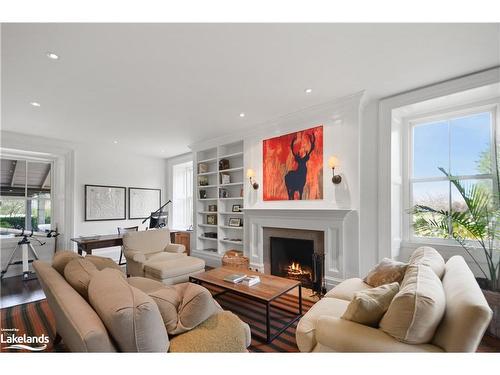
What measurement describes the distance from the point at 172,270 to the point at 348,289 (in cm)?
217

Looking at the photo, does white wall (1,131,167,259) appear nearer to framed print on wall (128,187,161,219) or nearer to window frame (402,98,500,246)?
framed print on wall (128,187,161,219)

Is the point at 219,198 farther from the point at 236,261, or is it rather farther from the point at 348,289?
the point at 348,289

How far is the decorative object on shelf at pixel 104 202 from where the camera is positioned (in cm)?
525

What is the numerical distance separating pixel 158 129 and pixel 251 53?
8.93 ft

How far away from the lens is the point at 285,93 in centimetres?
295

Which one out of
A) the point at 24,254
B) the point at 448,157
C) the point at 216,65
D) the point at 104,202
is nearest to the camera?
the point at 216,65

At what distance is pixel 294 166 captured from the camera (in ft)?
12.3

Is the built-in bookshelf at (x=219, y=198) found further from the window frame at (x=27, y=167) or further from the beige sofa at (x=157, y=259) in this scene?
the window frame at (x=27, y=167)

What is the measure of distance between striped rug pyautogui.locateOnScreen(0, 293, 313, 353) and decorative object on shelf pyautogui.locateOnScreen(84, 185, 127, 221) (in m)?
2.56

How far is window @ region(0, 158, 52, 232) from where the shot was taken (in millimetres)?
4605

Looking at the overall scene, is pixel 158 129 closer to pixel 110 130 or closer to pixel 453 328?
pixel 110 130

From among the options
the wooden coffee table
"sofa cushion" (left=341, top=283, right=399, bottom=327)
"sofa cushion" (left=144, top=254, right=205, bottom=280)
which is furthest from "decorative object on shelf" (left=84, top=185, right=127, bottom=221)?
"sofa cushion" (left=341, top=283, right=399, bottom=327)

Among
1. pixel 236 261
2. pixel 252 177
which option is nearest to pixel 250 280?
pixel 236 261
